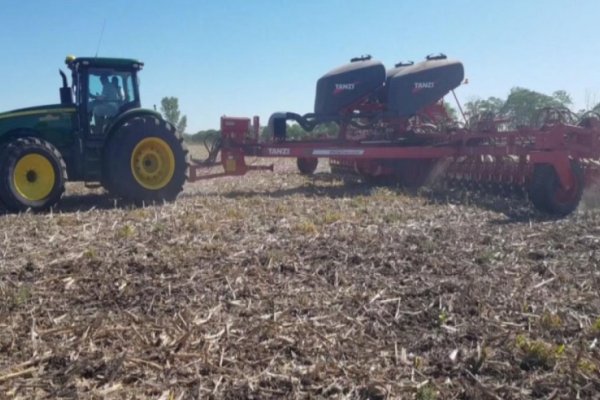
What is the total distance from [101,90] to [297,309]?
6284 millimetres

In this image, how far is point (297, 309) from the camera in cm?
436

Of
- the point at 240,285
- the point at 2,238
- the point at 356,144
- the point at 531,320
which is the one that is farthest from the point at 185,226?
the point at 356,144

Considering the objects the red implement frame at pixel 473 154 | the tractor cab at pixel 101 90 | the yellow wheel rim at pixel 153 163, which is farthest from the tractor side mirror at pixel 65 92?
the red implement frame at pixel 473 154

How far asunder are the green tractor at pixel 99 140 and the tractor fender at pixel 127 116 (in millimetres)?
14

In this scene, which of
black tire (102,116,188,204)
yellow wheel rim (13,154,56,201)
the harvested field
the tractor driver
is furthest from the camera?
the tractor driver

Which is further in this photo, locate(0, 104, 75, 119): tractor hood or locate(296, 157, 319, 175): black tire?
locate(296, 157, 319, 175): black tire

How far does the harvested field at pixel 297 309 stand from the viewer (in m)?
3.37

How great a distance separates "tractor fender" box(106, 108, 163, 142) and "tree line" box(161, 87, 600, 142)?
436 mm

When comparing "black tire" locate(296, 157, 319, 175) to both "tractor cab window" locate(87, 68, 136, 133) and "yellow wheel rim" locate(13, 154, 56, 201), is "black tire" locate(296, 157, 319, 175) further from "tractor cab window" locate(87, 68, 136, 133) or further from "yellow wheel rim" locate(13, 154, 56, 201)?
"yellow wheel rim" locate(13, 154, 56, 201)

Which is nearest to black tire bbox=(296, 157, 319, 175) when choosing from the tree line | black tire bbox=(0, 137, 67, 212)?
the tree line

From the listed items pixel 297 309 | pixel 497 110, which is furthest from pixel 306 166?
pixel 297 309

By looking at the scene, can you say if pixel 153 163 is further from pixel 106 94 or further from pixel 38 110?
pixel 38 110

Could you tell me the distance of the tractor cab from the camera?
9.23 m

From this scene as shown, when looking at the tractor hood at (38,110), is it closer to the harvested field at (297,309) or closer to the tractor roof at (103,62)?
the tractor roof at (103,62)
